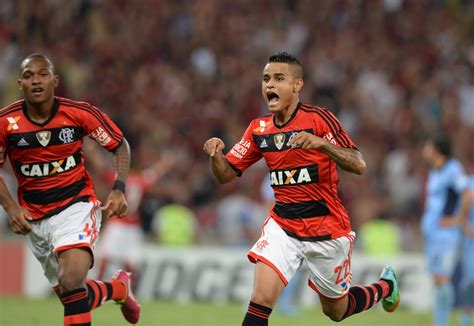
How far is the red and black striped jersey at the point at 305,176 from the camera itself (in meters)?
7.77

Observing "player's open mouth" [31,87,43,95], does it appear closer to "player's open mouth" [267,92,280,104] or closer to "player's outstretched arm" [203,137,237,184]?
"player's outstretched arm" [203,137,237,184]

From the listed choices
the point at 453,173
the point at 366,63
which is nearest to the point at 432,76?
the point at 366,63

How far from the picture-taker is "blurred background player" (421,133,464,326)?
11.8 m

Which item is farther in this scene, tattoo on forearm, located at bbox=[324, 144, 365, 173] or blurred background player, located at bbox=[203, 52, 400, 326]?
blurred background player, located at bbox=[203, 52, 400, 326]

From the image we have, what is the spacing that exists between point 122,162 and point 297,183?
1.55 metres

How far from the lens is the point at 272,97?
7809mm

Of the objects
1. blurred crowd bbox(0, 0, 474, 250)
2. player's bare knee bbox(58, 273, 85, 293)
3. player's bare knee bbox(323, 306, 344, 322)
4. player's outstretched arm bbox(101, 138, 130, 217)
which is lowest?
player's bare knee bbox(323, 306, 344, 322)

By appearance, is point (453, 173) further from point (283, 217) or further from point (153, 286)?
point (153, 286)

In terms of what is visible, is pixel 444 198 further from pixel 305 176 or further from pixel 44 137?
pixel 44 137

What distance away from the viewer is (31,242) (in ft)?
27.3

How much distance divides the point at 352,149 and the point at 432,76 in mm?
11805

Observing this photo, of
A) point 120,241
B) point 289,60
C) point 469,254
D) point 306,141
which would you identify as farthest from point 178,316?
point 306,141

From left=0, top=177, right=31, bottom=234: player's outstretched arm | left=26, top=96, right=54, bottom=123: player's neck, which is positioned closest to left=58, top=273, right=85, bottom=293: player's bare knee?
left=0, top=177, right=31, bottom=234: player's outstretched arm

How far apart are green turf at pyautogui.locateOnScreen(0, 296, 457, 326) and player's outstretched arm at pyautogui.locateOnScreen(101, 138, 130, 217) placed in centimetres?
414
